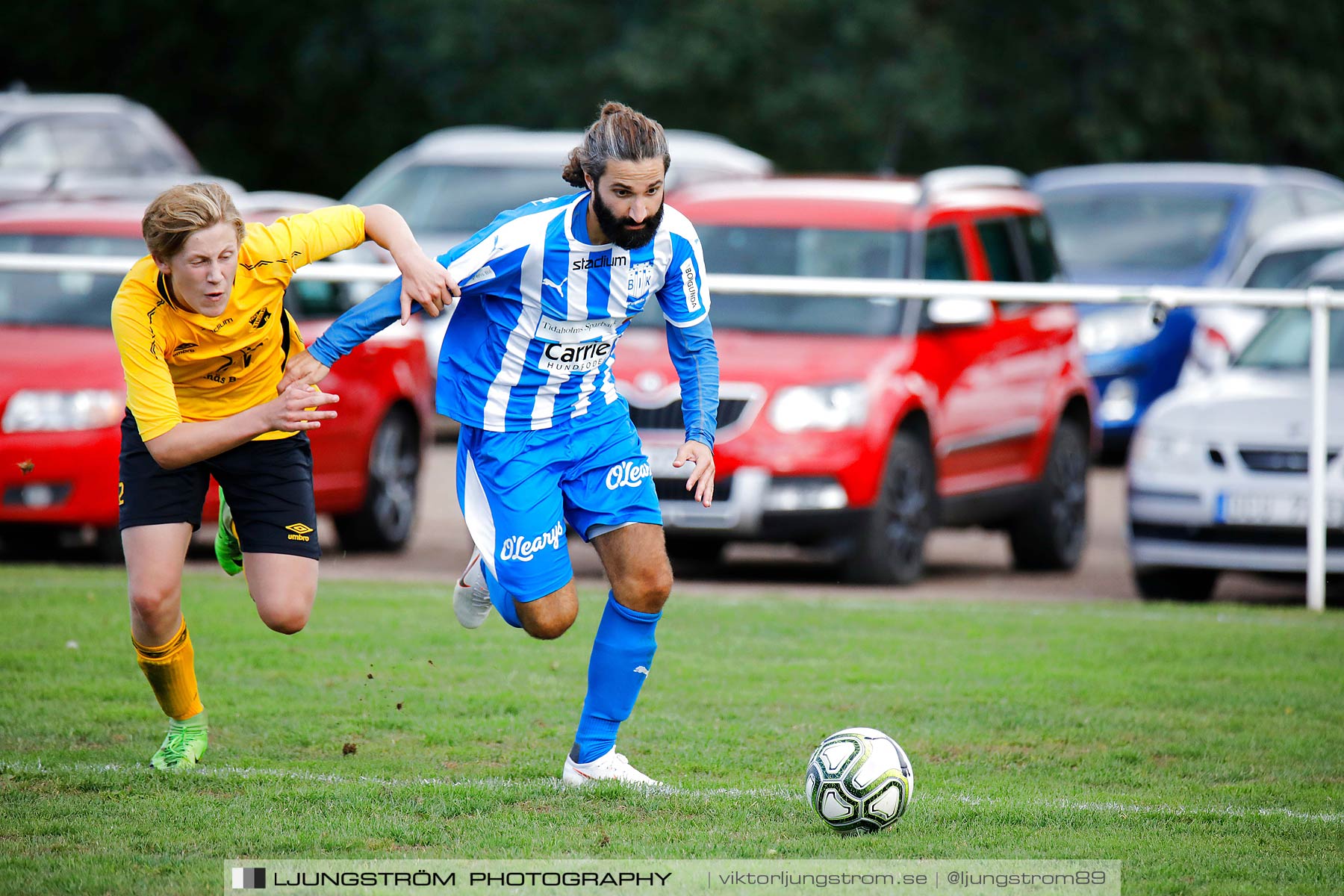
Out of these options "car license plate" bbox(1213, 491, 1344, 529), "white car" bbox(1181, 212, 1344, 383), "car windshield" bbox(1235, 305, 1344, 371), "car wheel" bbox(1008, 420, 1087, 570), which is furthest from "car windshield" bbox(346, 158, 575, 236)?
"car license plate" bbox(1213, 491, 1344, 529)

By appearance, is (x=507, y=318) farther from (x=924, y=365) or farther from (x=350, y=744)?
(x=924, y=365)

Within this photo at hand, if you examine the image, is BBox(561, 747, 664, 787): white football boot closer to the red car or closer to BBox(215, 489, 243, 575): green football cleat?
BBox(215, 489, 243, 575): green football cleat

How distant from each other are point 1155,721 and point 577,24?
2479 centimetres

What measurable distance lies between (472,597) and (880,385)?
4592 mm

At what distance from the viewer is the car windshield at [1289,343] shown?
37.5ft

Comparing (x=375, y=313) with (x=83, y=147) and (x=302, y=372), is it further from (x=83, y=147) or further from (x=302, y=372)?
(x=83, y=147)

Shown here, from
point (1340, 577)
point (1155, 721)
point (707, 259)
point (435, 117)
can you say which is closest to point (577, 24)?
point (435, 117)

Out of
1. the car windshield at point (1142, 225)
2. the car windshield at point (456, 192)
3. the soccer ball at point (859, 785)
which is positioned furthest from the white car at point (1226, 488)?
the car windshield at point (456, 192)

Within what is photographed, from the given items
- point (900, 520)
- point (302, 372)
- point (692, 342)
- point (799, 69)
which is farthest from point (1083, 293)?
point (799, 69)

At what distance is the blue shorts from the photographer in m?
6.20

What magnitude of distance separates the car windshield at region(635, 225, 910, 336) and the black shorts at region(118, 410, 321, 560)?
16.7 feet

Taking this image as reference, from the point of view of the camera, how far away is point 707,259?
1200cm

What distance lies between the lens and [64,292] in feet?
38.2

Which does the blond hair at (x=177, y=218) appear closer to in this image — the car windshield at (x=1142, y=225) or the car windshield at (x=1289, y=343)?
the car windshield at (x=1289, y=343)
